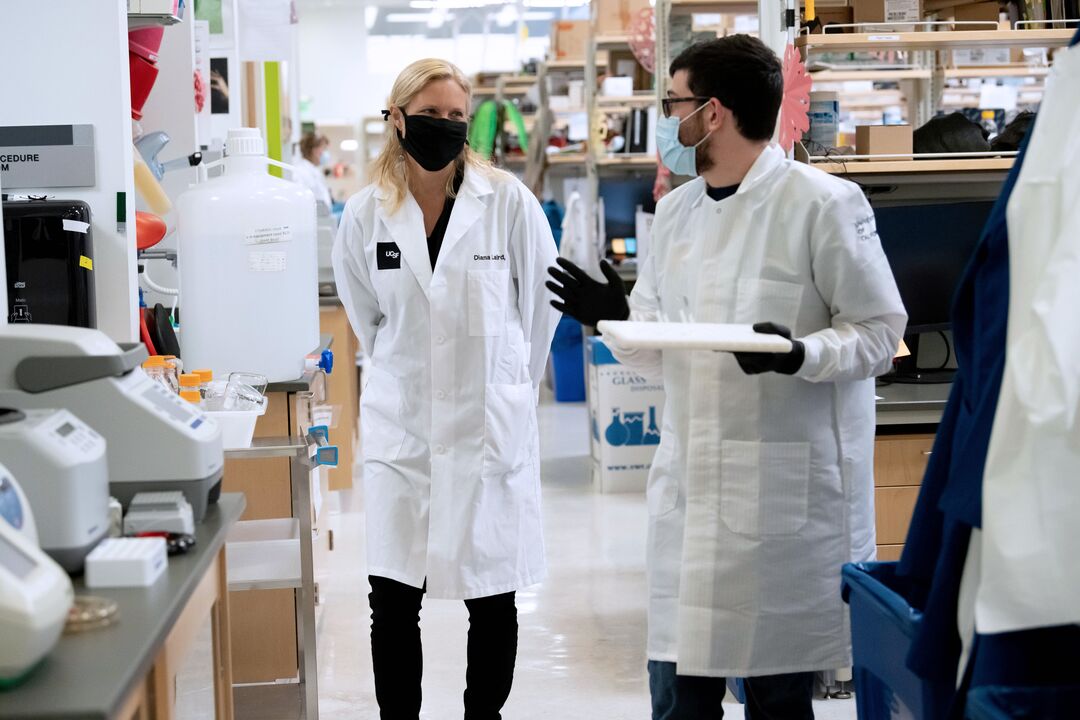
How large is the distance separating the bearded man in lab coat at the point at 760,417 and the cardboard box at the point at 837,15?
1.56 m

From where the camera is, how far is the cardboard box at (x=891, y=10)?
369 cm

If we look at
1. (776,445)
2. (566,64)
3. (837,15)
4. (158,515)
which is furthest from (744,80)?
(566,64)

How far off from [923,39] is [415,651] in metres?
2.18

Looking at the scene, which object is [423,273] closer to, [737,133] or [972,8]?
[737,133]

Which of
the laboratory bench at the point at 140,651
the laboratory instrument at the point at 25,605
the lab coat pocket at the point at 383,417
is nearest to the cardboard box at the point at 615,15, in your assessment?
the lab coat pocket at the point at 383,417

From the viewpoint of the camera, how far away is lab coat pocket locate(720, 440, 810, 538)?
2.27 m

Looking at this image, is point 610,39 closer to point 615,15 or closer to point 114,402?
point 615,15

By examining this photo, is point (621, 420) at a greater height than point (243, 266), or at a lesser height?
lesser

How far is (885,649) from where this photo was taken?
1.95 metres

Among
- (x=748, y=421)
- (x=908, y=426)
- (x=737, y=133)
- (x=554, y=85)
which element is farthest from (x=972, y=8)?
(x=554, y=85)

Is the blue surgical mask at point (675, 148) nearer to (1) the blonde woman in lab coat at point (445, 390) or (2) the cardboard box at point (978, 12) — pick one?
(1) the blonde woman in lab coat at point (445, 390)

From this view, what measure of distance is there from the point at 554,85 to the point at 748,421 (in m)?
7.34

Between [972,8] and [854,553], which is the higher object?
[972,8]

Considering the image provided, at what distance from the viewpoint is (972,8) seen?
12.8 ft
